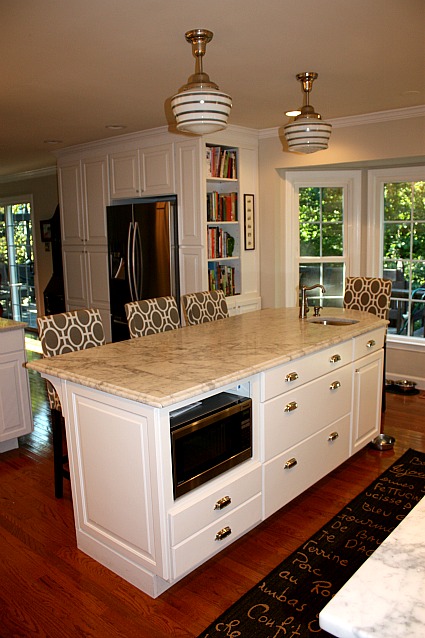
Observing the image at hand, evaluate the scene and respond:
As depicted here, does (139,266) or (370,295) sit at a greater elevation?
(139,266)

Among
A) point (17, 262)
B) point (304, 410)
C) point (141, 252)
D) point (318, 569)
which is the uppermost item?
point (141, 252)

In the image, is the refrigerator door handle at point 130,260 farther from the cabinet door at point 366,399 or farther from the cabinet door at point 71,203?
the cabinet door at point 366,399

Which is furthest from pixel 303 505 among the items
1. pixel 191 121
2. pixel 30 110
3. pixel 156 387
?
pixel 30 110

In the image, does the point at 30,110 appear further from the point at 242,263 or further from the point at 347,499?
the point at 347,499

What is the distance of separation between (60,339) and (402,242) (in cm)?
352

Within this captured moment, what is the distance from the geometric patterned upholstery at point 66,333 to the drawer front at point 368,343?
1503 mm

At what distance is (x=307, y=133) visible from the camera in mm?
2826

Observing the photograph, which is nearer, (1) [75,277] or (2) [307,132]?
(2) [307,132]

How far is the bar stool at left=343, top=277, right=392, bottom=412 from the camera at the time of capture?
168 inches

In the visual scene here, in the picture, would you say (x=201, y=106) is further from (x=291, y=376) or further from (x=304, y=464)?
(x=304, y=464)

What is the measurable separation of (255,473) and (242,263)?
299 cm

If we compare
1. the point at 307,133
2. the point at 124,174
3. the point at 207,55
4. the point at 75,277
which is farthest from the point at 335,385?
the point at 75,277

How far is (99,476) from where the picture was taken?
2305 millimetres

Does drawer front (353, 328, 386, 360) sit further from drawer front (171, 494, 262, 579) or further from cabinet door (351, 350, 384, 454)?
drawer front (171, 494, 262, 579)
